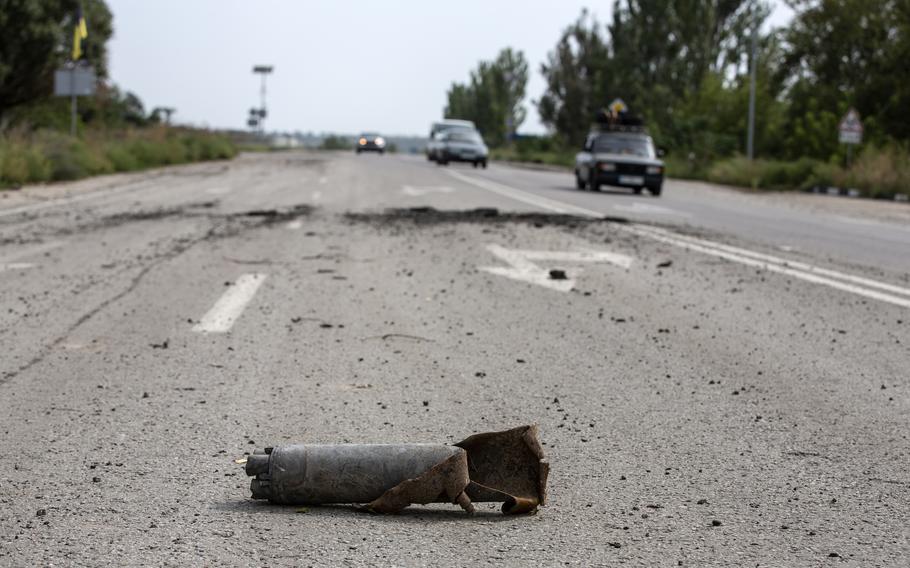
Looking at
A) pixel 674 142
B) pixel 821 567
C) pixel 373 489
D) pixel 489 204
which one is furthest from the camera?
pixel 674 142

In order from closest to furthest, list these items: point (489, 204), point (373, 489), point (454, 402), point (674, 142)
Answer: point (373, 489), point (454, 402), point (489, 204), point (674, 142)

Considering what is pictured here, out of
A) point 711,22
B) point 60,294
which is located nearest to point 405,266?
point 60,294

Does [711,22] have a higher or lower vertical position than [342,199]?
higher

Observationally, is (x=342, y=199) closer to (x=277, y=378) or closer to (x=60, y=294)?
(x=60, y=294)

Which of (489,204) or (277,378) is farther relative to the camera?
(489,204)

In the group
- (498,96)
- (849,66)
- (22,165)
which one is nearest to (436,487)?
(22,165)

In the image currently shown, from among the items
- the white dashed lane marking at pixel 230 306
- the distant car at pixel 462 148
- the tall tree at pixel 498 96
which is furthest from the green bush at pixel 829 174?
the tall tree at pixel 498 96

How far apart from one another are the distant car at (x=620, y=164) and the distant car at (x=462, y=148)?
18.3 meters

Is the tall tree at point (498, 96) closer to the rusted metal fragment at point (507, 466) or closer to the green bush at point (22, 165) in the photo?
the green bush at point (22, 165)

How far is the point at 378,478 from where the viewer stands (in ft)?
12.4

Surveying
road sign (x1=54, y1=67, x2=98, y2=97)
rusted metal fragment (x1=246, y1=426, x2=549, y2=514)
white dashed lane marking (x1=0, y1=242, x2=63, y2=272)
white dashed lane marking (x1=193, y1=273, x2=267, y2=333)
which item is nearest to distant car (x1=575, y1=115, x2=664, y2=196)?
road sign (x1=54, y1=67, x2=98, y2=97)

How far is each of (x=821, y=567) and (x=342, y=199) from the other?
1836 cm

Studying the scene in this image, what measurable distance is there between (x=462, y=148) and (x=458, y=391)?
4396cm

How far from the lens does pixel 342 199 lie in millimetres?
21234
